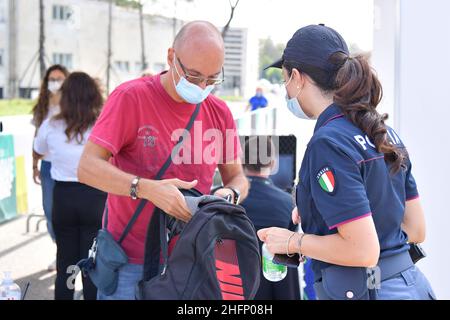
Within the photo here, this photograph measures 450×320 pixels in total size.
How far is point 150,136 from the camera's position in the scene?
2.36 metres

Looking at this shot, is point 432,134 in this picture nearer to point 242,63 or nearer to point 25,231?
point 25,231

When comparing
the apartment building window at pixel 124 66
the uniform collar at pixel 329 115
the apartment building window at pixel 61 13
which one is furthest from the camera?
the apartment building window at pixel 124 66

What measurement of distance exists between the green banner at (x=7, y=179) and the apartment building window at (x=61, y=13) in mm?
3099

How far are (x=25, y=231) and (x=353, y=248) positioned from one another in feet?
20.1

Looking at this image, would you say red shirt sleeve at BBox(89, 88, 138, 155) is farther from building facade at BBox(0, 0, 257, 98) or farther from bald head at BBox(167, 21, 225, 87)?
building facade at BBox(0, 0, 257, 98)

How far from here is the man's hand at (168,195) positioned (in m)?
2.09

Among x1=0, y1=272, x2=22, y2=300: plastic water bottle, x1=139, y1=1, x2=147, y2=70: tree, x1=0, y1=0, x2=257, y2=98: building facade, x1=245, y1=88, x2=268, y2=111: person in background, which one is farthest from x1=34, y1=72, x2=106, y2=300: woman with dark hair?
x1=245, y1=88, x2=268, y2=111: person in background

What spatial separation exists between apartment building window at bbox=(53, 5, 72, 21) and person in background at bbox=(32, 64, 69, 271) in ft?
15.2

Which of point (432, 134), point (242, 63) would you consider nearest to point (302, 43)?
point (432, 134)

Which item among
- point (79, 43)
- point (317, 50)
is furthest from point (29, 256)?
point (79, 43)

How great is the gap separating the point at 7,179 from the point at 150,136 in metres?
Answer: 5.12

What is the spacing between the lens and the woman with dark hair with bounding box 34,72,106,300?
3.94 metres

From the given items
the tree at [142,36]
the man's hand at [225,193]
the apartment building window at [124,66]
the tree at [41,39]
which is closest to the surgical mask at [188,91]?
the man's hand at [225,193]

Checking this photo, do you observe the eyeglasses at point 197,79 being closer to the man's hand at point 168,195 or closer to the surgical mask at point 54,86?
the man's hand at point 168,195
